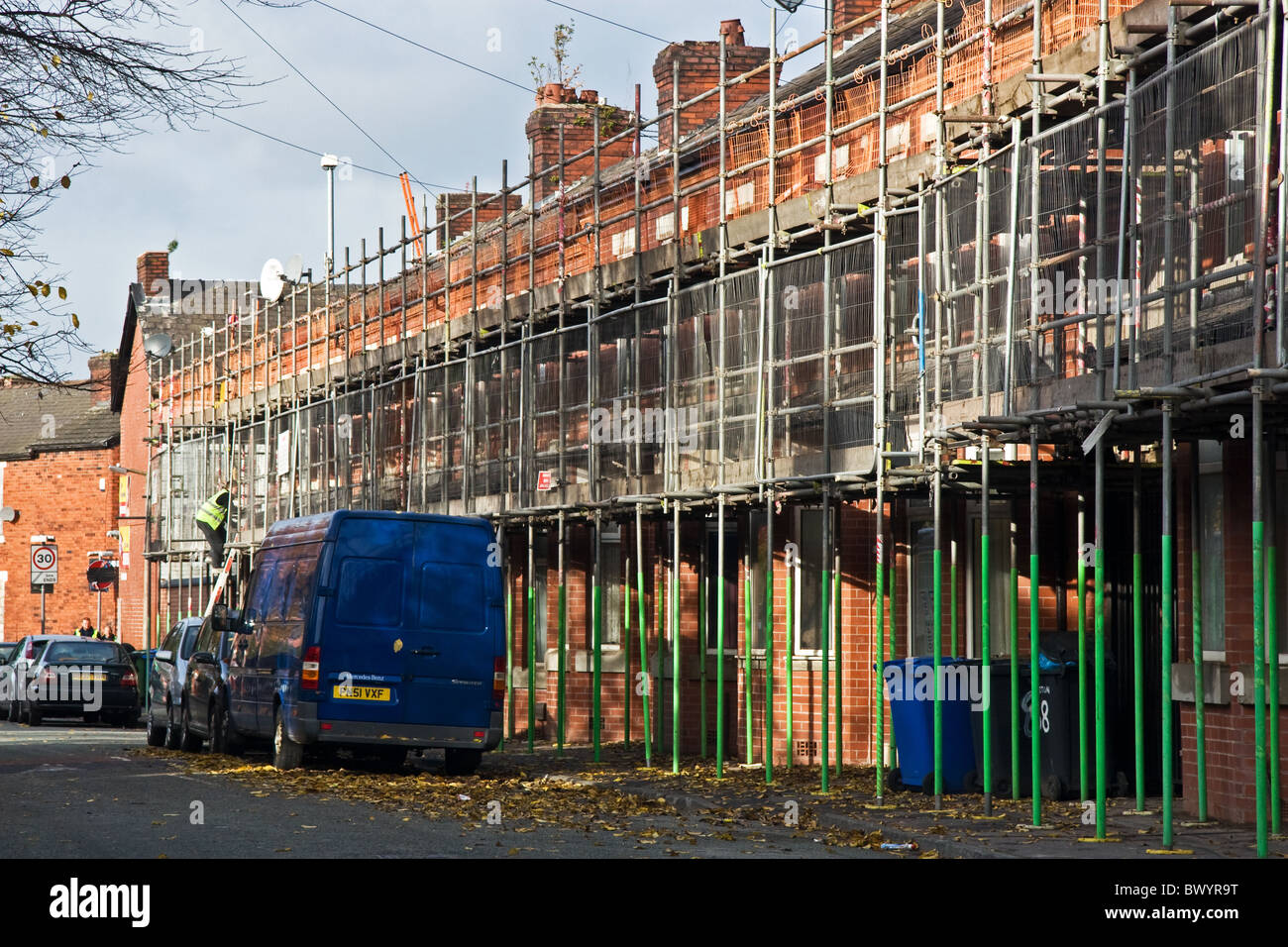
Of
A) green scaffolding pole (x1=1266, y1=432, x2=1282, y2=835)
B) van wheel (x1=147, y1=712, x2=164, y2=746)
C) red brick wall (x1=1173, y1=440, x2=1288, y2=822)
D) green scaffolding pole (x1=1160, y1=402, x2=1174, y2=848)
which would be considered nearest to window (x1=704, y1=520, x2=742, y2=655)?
van wheel (x1=147, y1=712, x2=164, y2=746)

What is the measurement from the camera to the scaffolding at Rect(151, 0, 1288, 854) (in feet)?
38.2

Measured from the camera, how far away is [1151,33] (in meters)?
12.6

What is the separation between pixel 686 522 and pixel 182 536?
22.7 m

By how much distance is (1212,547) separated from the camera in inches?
541

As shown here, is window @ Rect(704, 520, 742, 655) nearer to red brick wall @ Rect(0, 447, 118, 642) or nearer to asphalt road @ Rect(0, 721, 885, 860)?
asphalt road @ Rect(0, 721, 885, 860)

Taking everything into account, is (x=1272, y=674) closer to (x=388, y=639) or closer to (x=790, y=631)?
(x=388, y=639)

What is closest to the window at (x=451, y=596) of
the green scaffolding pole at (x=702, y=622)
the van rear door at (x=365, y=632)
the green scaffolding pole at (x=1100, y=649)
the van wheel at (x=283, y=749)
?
the van rear door at (x=365, y=632)

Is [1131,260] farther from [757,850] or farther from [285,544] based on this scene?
[285,544]

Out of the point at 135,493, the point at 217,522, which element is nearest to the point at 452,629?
the point at 217,522

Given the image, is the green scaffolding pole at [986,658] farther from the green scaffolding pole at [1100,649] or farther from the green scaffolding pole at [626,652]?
the green scaffolding pole at [626,652]

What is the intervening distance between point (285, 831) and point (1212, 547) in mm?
6853

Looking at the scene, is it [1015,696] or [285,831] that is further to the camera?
[1015,696]

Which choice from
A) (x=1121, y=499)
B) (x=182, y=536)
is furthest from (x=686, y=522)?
(x=182, y=536)

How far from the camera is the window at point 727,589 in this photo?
2182 cm
